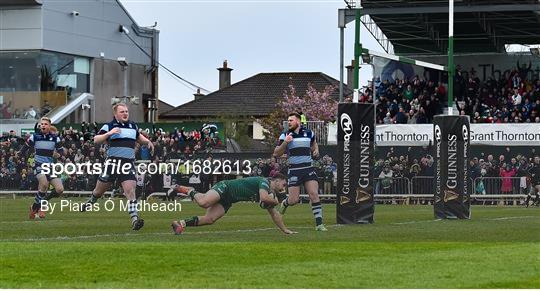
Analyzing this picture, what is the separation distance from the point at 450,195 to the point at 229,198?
8882 mm

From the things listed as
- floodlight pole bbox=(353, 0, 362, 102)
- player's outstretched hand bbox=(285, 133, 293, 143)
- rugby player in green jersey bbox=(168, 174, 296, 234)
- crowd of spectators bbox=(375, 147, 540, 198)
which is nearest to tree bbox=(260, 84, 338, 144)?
crowd of spectators bbox=(375, 147, 540, 198)

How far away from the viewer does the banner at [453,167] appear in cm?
2897

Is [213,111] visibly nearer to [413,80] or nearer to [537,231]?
[413,80]

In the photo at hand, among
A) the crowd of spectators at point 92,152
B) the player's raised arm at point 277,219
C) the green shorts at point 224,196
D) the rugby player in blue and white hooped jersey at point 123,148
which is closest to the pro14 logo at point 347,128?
the crowd of spectators at point 92,152

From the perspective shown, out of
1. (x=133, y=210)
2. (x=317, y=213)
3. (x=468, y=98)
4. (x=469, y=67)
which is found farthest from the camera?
(x=469, y=67)

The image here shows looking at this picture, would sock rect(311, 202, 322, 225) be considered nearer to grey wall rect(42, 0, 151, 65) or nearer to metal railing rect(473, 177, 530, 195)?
metal railing rect(473, 177, 530, 195)

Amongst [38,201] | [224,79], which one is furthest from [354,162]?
[224,79]

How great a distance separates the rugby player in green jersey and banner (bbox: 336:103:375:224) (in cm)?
387

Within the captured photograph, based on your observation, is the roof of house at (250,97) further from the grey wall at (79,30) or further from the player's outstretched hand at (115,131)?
the player's outstretched hand at (115,131)

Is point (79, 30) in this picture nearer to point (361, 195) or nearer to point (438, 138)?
point (438, 138)

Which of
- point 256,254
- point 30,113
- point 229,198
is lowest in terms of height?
point 256,254

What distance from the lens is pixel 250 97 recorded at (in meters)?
90.3

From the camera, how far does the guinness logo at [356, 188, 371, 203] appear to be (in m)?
25.6

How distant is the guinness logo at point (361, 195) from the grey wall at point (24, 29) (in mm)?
23164
